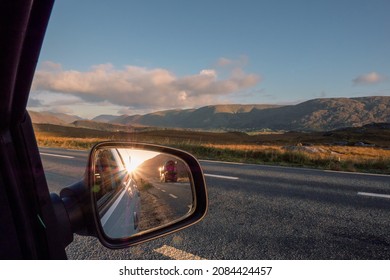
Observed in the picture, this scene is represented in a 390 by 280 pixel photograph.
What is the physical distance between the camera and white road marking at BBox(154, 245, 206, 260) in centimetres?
305

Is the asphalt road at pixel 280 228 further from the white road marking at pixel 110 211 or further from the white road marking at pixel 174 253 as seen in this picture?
the white road marking at pixel 110 211

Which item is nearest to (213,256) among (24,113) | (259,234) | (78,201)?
(259,234)

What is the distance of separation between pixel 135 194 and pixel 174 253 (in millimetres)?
1718

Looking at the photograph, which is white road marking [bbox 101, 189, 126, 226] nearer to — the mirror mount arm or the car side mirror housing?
the car side mirror housing

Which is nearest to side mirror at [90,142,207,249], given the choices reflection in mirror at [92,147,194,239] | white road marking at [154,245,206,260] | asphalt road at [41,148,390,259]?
reflection in mirror at [92,147,194,239]

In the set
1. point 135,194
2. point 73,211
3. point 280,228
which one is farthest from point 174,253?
point 73,211

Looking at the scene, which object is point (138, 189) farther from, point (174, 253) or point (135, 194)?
point (174, 253)

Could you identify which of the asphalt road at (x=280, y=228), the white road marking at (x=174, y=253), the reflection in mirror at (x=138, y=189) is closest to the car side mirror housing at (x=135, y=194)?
the reflection in mirror at (x=138, y=189)

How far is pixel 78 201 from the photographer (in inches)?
47.8

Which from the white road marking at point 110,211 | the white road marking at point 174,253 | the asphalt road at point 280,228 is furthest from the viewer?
the asphalt road at point 280,228

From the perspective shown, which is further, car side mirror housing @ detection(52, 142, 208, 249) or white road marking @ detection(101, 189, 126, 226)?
white road marking @ detection(101, 189, 126, 226)

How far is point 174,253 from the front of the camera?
3152 millimetres

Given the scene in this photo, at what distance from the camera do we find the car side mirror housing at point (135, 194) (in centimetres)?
128
